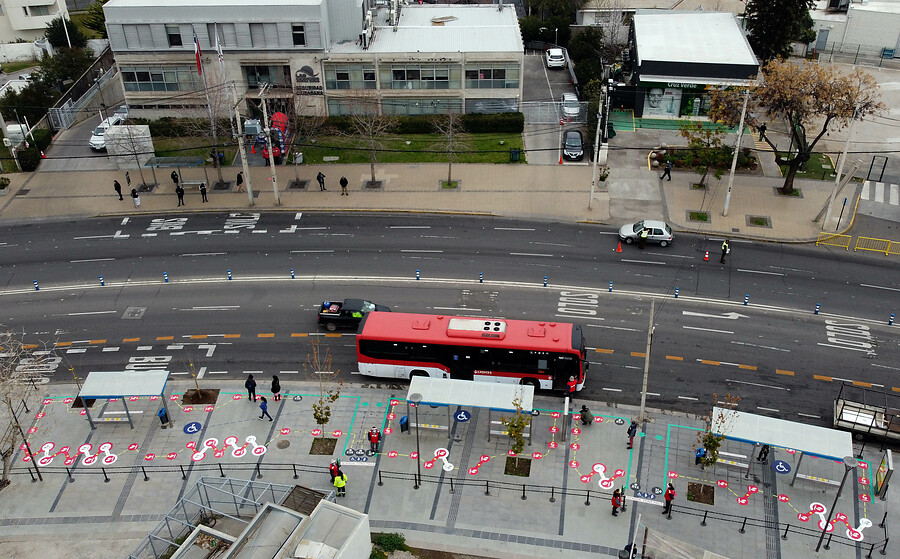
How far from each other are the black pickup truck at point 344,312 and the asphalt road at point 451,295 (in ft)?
2.43

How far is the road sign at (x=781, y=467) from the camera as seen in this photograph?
113ft

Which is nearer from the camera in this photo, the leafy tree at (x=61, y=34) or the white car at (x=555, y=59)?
the white car at (x=555, y=59)

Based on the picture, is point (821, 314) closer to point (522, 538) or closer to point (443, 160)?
point (522, 538)

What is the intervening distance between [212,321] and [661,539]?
2789cm

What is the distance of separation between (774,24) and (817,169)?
17.0 metres

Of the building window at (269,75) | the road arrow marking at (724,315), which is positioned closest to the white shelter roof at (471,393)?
the road arrow marking at (724,315)

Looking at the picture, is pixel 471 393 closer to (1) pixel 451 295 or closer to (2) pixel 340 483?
(2) pixel 340 483

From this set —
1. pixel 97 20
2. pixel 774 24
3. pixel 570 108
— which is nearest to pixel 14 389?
pixel 570 108

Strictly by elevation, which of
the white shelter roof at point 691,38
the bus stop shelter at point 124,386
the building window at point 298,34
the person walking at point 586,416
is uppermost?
the building window at point 298,34

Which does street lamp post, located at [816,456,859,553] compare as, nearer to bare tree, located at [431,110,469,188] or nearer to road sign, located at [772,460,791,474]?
road sign, located at [772,460,791,474]

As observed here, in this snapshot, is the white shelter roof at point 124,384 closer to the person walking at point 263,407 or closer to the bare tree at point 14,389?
the bare tree at point 14,389

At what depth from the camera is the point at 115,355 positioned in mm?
42500

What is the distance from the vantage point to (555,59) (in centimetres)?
8038

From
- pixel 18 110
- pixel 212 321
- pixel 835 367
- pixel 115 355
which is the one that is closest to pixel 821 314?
pixel 835 367
